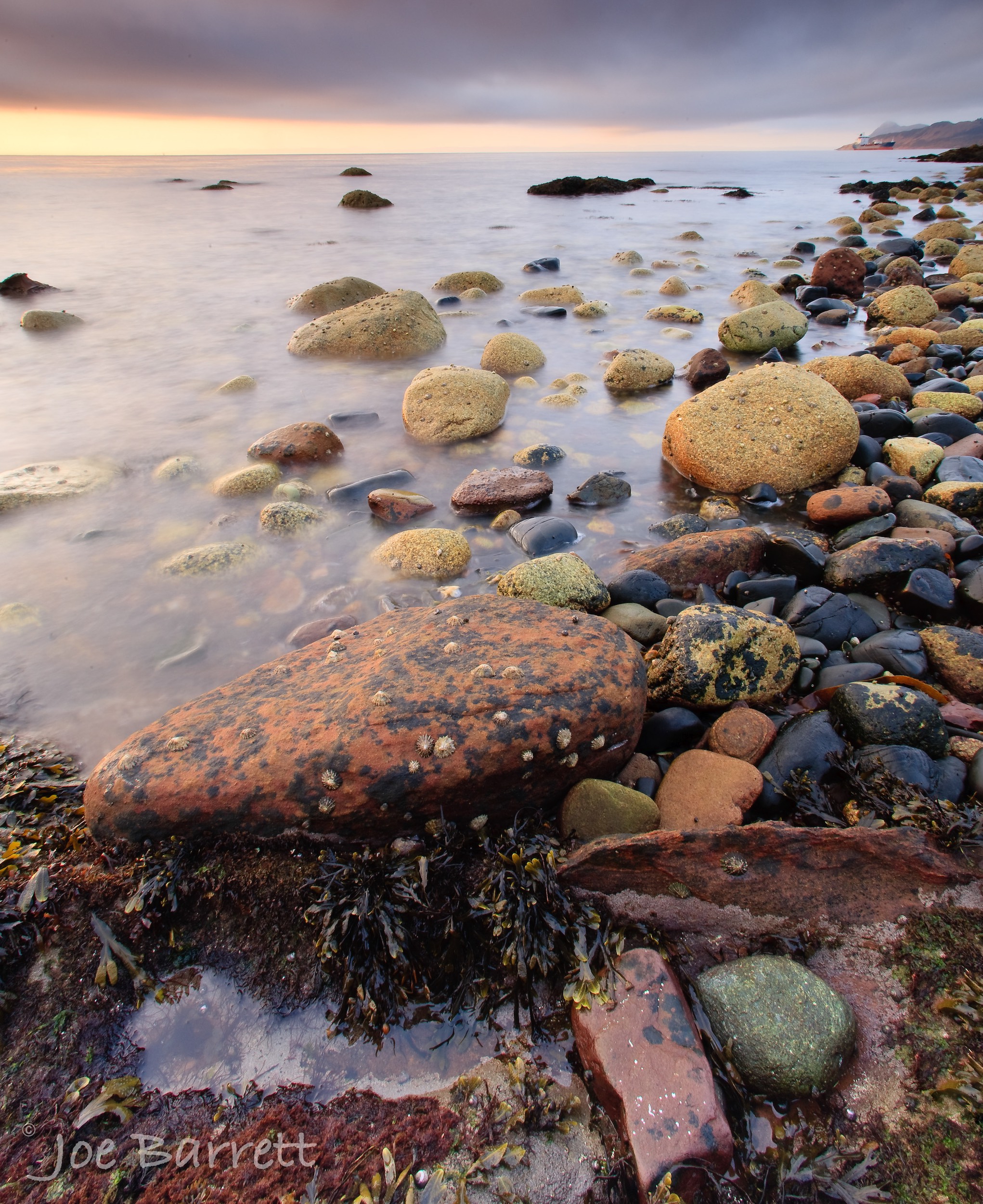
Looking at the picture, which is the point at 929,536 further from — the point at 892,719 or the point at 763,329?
the point at 763,329

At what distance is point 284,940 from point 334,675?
1023 mm

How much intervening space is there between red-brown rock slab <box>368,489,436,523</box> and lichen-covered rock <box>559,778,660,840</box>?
3126 millimetres

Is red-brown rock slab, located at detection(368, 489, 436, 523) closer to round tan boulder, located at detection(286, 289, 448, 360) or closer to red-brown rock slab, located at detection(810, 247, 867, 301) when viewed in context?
round tan boulder, located at detection(286, 289, 448, 360)

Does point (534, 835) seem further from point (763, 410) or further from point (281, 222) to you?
point (281, 222)

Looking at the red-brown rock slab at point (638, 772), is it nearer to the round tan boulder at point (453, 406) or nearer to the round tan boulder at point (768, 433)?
the round tan boulder at point (768, 433)

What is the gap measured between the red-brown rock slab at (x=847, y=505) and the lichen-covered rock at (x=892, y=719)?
2064 mm

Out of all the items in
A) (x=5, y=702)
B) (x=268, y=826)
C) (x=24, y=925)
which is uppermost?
(x=268, y=826)

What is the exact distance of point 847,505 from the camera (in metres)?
4.50

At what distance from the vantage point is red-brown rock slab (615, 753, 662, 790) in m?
2.73

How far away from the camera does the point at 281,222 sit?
24.3 metres

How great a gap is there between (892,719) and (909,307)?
30.1ft

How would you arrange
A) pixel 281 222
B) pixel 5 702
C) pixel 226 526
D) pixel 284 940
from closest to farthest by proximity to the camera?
pixel 284 940
pixel 5 702
pixel 226 526
pixel 281 222

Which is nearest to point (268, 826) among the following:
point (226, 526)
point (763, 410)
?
point (226, 526)

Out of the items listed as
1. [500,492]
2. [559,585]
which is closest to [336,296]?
[500,492]
